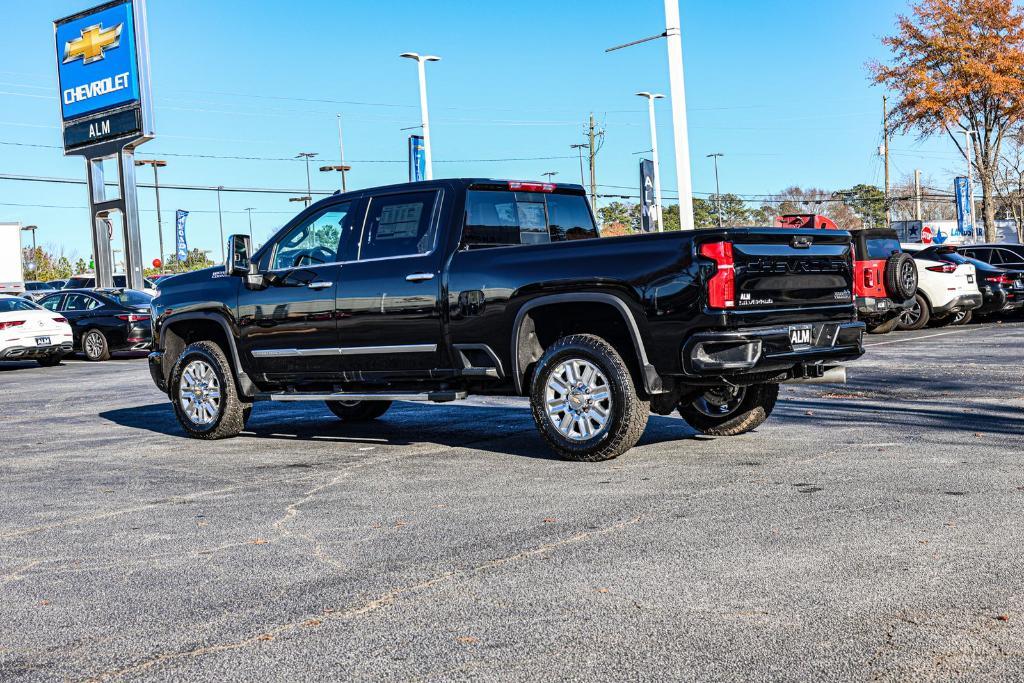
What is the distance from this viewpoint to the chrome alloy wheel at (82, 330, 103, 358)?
2419 cm

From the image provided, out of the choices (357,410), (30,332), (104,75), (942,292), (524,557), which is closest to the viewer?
(524,557)

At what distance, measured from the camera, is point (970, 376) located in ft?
41.6

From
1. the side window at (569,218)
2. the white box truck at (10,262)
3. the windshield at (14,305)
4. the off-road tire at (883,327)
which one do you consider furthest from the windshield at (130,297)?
the white box truck at (10,262)

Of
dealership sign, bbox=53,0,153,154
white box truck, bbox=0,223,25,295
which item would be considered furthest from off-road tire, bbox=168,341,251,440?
white box truck, bbox=0,223,25,295

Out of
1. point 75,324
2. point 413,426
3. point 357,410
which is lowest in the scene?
point 413,426

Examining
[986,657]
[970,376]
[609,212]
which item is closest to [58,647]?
[986,657]

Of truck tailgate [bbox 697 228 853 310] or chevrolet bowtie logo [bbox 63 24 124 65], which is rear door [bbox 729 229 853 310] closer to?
truck tailgate [bbox 697 228 853 310]

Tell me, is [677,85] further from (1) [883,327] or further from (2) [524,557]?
(2) [524,557]

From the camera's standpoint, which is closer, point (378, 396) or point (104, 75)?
point (378, 396)

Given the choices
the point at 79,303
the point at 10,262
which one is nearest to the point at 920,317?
the point at 79,303

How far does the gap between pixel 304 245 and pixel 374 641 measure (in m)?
5.97

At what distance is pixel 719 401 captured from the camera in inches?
349

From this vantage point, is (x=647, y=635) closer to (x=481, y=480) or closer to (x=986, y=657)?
(x=986, y=657)

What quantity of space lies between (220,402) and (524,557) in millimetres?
5362
